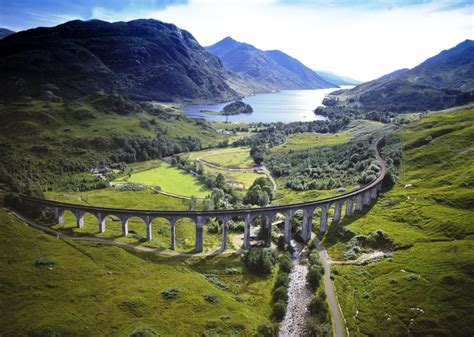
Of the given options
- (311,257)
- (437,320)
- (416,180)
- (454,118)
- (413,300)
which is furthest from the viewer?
(454,118)

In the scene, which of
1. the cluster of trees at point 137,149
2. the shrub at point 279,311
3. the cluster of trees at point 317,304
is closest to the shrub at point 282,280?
the cluster of trees at point 317,304

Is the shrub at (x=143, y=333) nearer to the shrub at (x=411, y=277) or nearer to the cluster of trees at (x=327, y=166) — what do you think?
Answer: the shrub at (x=411, y=277)

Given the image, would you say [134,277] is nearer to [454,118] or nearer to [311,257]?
[311,257]

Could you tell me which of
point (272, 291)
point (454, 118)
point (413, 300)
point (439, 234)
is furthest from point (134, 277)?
point (454, 118)

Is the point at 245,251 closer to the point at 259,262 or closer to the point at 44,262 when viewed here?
the point at 259,262

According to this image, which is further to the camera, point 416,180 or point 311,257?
point 416,180

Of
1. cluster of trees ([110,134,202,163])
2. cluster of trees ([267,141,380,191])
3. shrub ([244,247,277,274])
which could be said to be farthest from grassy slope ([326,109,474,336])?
cluster of trees ([110,134,202,163])
